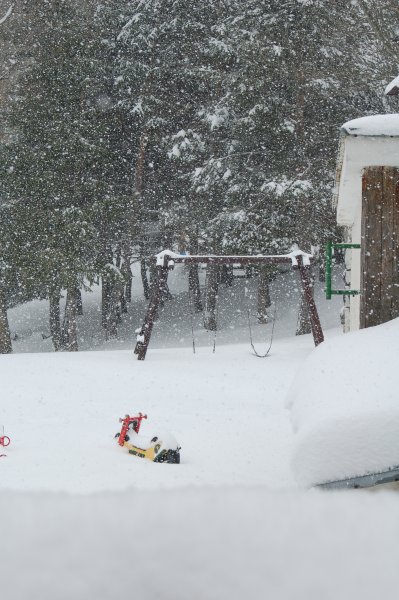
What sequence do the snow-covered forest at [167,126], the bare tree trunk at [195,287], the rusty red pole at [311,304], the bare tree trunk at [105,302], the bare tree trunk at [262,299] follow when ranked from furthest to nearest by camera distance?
the bare tree trunk at [105,302] < the bare tree trunk at [195,287] < the bare tree trunk at [262,299] < the snow-covered forest at [167,126] < the rusty red pole at [311,304]

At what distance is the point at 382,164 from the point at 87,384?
7.43 metres

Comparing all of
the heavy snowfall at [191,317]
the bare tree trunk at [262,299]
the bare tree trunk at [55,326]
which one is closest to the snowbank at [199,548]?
the heavy snowfall at [191,317]

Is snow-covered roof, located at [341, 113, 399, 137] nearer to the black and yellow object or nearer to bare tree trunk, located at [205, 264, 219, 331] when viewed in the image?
the black and yellow object

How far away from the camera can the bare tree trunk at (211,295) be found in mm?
23219

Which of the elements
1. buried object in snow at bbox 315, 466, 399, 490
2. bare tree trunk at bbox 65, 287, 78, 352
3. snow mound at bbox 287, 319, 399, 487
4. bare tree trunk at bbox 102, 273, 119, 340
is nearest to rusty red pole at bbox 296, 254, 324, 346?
bare tree trunk at bbox 102, 273, 119, 340

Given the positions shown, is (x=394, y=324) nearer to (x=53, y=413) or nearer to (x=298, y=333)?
(x=53, y=413)

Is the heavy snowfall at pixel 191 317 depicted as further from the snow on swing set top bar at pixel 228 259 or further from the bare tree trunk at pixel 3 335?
the snow on swing set top bar at pixel 228 259

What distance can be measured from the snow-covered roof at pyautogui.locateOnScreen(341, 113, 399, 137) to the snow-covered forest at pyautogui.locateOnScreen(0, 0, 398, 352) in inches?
470

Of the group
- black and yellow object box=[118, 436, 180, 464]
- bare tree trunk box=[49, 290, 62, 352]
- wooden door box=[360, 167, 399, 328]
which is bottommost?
bare tree trunk box=[49, 290, 62, 352]

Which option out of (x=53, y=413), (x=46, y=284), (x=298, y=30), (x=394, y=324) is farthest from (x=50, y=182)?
(x=394, y=324)

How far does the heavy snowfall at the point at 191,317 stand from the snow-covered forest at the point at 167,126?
0.08m

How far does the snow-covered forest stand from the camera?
1945 centimetres

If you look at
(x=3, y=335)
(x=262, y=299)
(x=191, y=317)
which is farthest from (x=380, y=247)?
(x=3, y=335)

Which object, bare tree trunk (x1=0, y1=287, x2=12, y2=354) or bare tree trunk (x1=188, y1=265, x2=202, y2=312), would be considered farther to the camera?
bare tree trunk (x1=188, y1=265, x2=202, y2=312)
